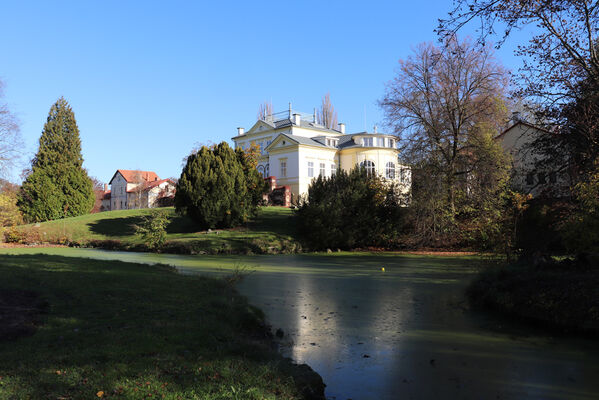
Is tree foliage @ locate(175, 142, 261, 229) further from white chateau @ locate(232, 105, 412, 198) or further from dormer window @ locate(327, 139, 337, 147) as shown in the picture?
dormer window @ locate(327, 139, 337, 147)

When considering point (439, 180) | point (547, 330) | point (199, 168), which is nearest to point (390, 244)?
point (439, 180)

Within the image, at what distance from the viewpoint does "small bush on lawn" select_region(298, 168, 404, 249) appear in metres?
24.8

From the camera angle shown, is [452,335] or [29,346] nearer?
[29,346]

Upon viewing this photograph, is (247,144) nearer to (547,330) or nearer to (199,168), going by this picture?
(199,168)

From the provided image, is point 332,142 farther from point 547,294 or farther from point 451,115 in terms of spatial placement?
point 547,294

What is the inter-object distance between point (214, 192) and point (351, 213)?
28.2 feet

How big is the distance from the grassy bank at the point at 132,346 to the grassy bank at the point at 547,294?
4.69 metres

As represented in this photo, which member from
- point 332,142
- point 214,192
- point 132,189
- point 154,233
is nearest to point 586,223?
point 154,233

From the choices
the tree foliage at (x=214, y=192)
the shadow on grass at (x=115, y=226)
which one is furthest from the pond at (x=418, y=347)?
the shadow on grass at (x=115, y=226)

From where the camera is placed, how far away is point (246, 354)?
4.93 meters

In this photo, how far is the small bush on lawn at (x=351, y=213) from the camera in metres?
24.8

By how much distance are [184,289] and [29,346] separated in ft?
13.4

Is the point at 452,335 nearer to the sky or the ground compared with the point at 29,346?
nearer to the ground

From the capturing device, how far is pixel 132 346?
472 centimetres
